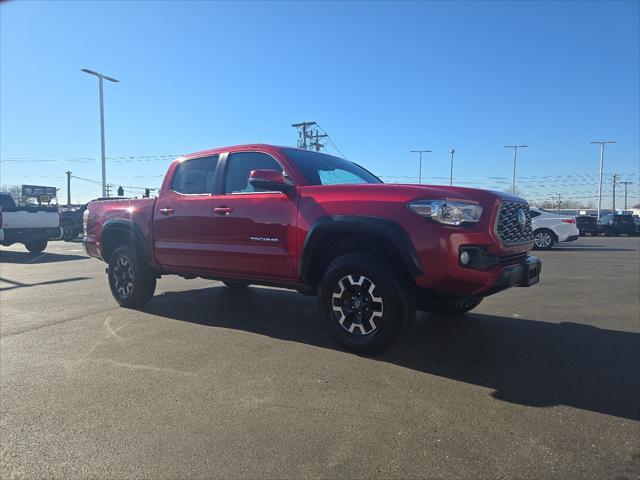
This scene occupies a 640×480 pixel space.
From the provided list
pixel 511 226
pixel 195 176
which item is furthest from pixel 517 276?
pixel 195 176

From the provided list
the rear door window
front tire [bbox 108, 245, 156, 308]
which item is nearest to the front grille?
the rear door window

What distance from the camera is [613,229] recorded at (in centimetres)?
3209

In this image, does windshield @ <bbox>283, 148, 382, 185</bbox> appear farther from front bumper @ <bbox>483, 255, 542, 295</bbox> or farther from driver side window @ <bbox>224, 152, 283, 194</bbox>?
front bumper @ <bbox>483, 255, 542, 295</bbox>

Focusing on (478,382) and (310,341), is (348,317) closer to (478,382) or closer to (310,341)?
(310,341)

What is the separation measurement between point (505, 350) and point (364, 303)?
1489 millimetres

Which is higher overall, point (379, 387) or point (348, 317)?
point (348, 317)

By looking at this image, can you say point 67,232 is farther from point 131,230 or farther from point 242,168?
point 242,168

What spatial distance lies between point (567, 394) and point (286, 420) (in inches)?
79.6

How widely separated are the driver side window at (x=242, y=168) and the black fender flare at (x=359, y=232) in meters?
1.12

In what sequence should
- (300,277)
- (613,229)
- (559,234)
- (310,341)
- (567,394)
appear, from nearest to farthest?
(567,394) → (300,277) → (310,341) → (559,234) → (613,229)

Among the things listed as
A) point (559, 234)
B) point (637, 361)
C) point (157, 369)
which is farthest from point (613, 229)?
point (157, 369)

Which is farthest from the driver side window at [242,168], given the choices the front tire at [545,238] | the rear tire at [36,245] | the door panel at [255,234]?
the front tire at [545,238]

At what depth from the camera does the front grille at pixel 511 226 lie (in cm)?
374

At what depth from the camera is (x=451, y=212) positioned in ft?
11.7
